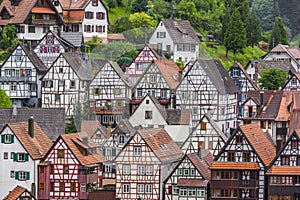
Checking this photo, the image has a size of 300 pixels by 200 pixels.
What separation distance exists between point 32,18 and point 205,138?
3058 cm

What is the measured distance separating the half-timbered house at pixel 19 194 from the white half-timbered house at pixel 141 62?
2119cm

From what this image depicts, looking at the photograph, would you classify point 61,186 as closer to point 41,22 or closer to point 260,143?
point 260,143

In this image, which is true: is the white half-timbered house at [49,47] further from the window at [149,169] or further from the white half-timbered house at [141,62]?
the window at [149,169]

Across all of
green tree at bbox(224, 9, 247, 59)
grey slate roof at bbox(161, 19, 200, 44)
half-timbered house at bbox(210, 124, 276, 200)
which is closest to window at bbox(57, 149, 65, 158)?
half-timbered house at bbox(210, 124, 276, 200)

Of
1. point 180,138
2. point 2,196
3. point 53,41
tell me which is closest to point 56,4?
point 53,41

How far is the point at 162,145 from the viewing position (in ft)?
300

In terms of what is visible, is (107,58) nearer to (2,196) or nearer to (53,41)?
(53,41)

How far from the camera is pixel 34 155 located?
9056 centimetres

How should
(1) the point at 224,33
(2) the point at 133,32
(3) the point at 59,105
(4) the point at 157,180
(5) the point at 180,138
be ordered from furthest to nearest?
1. (1) the point at 224,33
2. (2) the point at 133,32
3. (3) the point at 59,105
4. (5) the point at 180,138
5. (4) the point at 157,180

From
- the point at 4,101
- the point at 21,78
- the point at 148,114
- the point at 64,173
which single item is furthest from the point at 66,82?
the point at 64,173

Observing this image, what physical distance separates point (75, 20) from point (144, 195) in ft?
127

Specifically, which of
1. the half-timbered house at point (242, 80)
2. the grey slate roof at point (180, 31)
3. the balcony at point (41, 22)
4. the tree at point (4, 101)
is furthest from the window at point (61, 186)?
the grey slate roof at point (180, 31)

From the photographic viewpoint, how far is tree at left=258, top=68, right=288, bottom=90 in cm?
12138

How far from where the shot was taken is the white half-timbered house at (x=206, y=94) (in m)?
105
